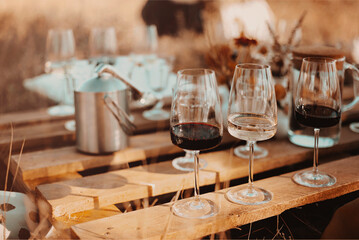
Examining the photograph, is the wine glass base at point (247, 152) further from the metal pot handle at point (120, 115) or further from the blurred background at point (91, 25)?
the blurred background at point (91, 25)

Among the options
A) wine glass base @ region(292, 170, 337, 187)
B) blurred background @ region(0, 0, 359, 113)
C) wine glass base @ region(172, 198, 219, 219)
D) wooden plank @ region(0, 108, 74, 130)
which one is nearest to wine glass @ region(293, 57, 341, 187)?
wine glass base @ region(292, 170, 337, 187)

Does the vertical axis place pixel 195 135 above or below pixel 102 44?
below

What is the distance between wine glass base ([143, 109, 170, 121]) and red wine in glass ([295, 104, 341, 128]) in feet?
2.05

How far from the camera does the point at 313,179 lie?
3.77 ft

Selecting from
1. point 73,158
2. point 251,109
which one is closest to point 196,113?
point 251,109

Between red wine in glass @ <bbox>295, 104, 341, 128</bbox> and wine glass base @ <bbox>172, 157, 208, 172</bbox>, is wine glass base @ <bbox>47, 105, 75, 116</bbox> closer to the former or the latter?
wine glass base @ <bbox>172, 157, 208, 172</bbox>

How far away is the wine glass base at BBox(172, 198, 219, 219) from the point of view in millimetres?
977

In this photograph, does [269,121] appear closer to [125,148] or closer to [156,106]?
[125,148]

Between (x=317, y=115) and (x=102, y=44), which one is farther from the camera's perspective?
(x=102, y=44)

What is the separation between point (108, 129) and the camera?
4.17 feet

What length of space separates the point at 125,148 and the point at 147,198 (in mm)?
209

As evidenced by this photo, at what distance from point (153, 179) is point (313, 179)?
0.42m

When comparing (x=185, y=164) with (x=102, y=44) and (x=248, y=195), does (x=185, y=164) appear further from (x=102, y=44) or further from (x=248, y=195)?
(x=102, y=44)

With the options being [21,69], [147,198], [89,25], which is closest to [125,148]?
[147,198]
